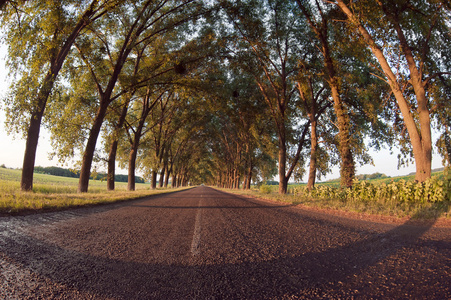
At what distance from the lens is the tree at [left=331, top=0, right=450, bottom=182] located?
357 inches

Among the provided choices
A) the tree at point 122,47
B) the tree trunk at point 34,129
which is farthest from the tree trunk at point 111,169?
the tree trunk at point 34,129

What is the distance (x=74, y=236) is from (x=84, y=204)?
16.1ft

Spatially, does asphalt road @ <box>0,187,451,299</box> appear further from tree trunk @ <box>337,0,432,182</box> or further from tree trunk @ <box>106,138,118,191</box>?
tree trunk @ <box>106,138,118,191</box>

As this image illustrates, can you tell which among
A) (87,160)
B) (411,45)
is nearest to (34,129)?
(87,160)

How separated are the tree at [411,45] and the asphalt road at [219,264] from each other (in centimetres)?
682

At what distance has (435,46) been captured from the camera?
11523mm

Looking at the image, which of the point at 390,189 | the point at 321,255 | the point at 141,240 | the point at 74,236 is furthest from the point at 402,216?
the point at 74,236

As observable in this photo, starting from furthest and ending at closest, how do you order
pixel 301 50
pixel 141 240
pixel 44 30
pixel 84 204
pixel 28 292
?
pixel 301 50
pixel 44 30
pixel 84 204
pixel 141 240
pixel 28 292

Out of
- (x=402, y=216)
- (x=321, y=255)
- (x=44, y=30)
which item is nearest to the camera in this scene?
(x=321, y=255)

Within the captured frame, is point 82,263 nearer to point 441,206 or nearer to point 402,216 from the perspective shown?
point 402,216

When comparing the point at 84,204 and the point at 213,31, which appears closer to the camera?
the point at 84,204

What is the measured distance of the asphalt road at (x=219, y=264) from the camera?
1.87 meters

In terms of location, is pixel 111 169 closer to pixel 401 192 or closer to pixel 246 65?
pixel 246 65

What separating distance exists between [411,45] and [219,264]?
15.4 metres
